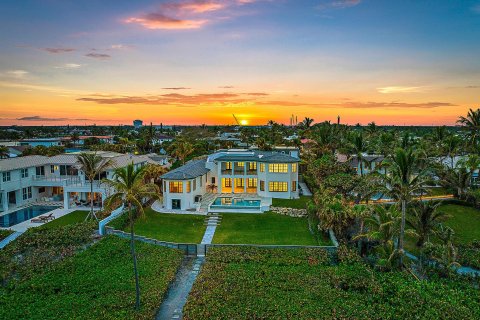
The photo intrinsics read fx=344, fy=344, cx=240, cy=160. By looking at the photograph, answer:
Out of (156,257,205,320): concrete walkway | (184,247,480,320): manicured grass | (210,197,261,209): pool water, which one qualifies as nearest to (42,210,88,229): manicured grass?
(210,197,261,209): pool water

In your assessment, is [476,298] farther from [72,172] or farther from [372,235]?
[72,172]

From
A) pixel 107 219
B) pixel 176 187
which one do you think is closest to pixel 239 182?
pixel 176 187

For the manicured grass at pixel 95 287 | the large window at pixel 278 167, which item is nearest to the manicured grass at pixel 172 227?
the manicured grass at pixel 95 287

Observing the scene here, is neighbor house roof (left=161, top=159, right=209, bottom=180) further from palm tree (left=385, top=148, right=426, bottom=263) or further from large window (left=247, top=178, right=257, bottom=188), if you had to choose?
palm tree (left=385, top=148, right=426, bottom=263)

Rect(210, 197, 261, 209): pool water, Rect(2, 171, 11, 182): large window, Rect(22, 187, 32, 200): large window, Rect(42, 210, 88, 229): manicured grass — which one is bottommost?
Rect(42, 210, 88, 229): manicured grass

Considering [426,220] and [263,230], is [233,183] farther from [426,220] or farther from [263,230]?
[426,220]

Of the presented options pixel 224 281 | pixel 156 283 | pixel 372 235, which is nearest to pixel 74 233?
pixel 156 283
